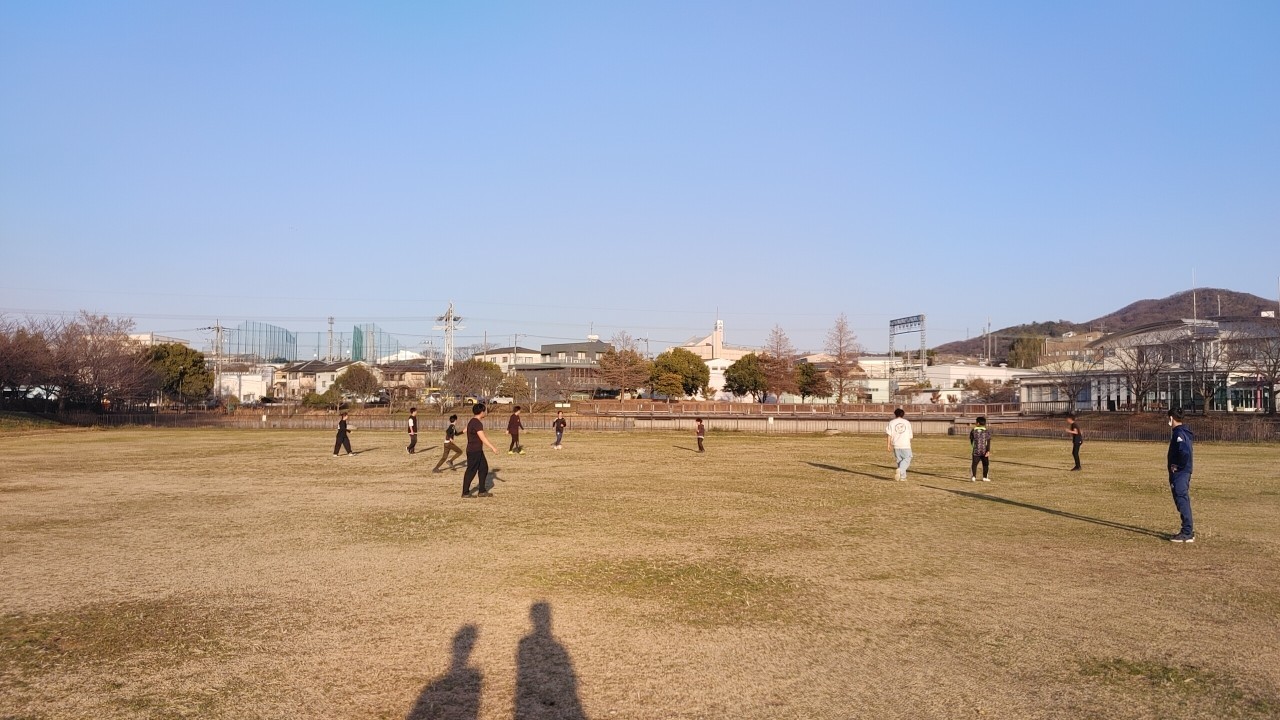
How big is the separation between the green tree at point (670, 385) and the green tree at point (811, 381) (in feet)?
44.4

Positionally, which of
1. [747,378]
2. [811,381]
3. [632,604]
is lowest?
[632,604]

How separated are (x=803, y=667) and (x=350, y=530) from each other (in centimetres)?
836

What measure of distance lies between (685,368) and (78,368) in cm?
5799

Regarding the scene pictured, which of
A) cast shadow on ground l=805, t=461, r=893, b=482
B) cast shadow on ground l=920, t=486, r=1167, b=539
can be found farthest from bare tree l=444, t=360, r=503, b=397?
cast shadow on ground l=920, t=486, r=1167, b=539

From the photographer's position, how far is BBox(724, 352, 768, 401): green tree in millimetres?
88188

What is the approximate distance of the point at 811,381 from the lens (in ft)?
291

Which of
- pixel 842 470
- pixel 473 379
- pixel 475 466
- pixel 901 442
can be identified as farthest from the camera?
pixel 473 379

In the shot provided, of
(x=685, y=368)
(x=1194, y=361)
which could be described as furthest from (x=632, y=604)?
(x=685, y=368)

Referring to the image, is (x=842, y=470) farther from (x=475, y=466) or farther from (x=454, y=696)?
(x=454, y=696)

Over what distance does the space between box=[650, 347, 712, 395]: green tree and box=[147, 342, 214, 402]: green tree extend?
46181 millimetres

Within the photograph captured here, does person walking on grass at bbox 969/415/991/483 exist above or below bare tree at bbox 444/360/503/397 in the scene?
below

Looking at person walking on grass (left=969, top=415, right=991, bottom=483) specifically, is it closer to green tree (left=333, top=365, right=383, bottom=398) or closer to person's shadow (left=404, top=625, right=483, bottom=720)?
person's shadow (left=404, top=625, right=483, bottom=720)

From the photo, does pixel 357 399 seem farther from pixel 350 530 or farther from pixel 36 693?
pixel 36 693

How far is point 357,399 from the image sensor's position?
8644 cm
